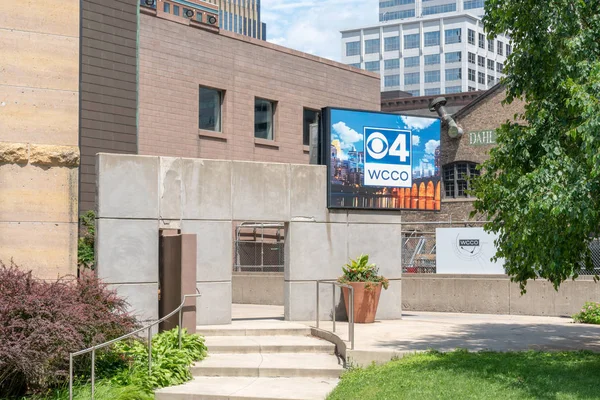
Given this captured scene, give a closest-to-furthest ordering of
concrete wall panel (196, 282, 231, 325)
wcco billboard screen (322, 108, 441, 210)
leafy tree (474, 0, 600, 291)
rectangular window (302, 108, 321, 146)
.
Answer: leafy tree (474, 0, 600, 291) < concrete wall panel (196, 282, 231, 325) < wcco billboard screen (322, 108, 441, 210) < rectangular window (302, 108, 321, 146)

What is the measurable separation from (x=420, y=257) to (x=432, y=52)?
145176 millimetres

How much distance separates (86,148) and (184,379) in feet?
40.6

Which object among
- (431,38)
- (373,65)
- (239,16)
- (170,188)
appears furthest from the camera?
(239,16)

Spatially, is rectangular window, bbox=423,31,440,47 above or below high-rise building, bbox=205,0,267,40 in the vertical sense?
below

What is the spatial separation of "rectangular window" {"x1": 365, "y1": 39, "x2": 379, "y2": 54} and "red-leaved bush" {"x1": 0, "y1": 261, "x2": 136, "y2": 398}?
168m

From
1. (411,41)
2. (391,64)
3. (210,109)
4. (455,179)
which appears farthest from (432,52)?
(210,109)

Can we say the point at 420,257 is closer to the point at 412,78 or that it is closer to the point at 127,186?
the point at 127,186

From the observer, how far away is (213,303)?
1830 centimetres

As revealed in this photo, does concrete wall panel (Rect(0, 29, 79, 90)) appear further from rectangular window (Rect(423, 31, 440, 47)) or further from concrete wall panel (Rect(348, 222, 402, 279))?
rectangular window (Rect(423, 31, 440, 47))

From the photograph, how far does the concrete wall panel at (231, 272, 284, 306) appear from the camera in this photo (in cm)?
2591

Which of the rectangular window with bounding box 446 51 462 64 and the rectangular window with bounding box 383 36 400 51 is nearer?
the rectangular window with bounding box 446 51 462 64

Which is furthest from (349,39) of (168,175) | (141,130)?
(168,175)

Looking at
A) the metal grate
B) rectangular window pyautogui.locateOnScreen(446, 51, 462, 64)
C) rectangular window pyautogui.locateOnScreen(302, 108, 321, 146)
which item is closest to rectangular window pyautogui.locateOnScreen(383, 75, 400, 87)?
rectangular window pyautogui.locateOnScreen(446, 51, 462, 64)

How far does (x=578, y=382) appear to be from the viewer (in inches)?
471
